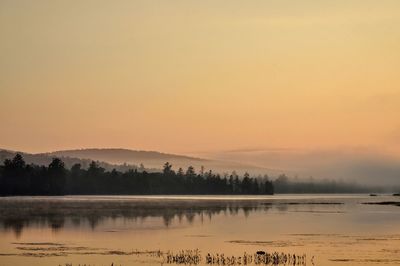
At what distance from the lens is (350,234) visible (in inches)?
2687

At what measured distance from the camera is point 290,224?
277ft

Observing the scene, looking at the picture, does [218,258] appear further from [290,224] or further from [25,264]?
[290,224]

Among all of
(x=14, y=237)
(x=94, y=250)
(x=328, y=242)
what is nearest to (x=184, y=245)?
(x=94, y=250)

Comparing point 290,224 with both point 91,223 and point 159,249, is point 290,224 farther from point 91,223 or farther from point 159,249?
point 159,249

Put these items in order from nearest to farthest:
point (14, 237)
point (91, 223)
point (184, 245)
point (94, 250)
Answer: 1. point (94, 250)
2. point (184, 245)
3. point (14, 237)
4. point (91, 223)

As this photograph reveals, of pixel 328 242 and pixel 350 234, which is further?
pixel 350 234

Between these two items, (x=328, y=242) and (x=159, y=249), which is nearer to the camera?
(x=159, y=249)

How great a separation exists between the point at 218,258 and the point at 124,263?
20.1 feet

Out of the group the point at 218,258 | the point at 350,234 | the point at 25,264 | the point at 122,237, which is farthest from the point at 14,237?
the point at 350,234

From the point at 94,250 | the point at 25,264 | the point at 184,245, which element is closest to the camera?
the point at 25,264

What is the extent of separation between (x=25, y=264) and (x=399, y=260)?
74.8ft

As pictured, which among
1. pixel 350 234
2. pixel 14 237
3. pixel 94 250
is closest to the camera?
pixel 94 250

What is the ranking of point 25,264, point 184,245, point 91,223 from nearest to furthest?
point 25,264 → point 184,245 → point 91,223

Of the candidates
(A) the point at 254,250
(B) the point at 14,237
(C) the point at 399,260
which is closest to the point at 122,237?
(B) the point at 14,237
